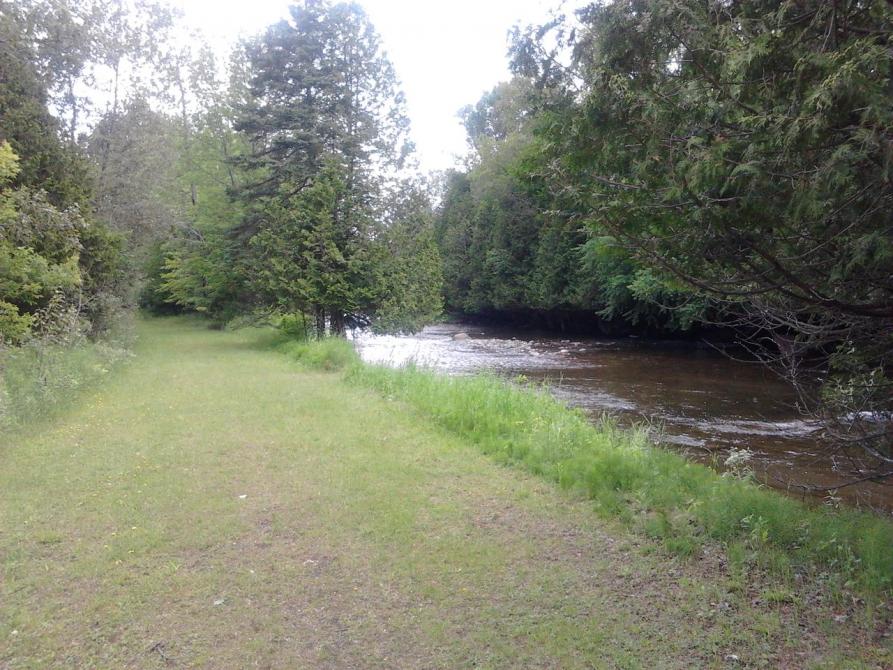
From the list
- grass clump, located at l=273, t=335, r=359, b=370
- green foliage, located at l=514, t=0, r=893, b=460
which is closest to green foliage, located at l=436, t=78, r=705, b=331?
grass clump, located at l=273, t=335, r=359, b=370

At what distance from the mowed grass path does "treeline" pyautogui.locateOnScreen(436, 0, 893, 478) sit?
158 cm

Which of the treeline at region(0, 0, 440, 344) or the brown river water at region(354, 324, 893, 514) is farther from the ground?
the treeline at region(0, 0, 440, 344)

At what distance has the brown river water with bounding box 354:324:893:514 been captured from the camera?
7582mm

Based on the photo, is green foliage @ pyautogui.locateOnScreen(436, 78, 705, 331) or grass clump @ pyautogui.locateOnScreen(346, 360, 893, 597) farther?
green foliage @ pyautogui.locateOnScreen(436, 78, 705, 331)

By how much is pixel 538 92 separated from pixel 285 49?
59.8 feet

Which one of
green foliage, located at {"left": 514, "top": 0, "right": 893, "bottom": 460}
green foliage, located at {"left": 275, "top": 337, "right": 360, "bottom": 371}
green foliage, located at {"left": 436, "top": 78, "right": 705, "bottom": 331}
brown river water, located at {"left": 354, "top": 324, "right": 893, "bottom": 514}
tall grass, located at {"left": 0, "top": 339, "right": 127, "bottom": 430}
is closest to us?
green foliage, located at {"left": 514, "top": 0, "right": 893, "bottom": 460}

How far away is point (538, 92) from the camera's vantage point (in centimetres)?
416

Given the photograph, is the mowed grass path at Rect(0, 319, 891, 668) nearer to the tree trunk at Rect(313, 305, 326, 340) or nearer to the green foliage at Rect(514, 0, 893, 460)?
the green foliage at Rect(514, 0, 893, 460)

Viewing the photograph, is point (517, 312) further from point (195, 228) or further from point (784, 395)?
point (784, 395)

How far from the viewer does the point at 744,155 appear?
3.10 m

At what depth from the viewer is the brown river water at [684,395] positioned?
24.9 ft

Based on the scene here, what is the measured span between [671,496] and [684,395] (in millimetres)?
8669

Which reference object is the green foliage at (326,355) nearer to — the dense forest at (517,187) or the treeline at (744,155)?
the dense forest at (517,187)

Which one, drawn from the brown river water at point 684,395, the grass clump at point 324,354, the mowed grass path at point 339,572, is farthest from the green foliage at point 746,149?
the grass clump at point 324,354
